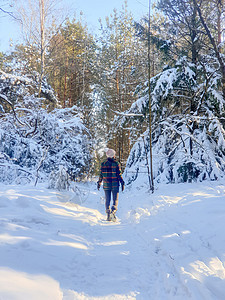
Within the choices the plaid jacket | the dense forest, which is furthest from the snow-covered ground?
the dense forest

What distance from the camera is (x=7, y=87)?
10117 mm

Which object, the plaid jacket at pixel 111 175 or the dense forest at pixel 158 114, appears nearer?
the plaid jacket at pixel 111 175

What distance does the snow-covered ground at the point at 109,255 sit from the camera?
221 centimetres

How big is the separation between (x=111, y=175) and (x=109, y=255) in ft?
9.95

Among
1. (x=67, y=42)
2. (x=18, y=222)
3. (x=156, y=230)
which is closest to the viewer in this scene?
(x=18, y=222)

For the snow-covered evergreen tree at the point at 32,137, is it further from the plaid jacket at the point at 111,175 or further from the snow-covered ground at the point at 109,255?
the snow-covered ground at the point at 109,255

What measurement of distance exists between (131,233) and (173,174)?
4.98 metres

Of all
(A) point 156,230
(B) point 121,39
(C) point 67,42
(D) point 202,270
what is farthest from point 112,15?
(D) point 202,270

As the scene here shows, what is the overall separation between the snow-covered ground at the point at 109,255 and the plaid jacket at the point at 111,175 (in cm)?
120

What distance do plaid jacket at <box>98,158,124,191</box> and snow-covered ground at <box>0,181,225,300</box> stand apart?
47.1 inches

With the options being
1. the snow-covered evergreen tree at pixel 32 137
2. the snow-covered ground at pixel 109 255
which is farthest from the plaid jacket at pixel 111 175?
the snow-covered evergreen tree at pixel 32 137

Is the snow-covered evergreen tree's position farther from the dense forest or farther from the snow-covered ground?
the snow-covered ground

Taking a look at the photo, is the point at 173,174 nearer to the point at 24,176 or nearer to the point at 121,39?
the point at 24,176

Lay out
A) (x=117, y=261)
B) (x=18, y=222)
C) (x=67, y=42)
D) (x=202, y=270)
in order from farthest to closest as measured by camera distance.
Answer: (x=67, y=42) < (x=18, y=222) < (x=117, y=261) < (x=202, y=270)
